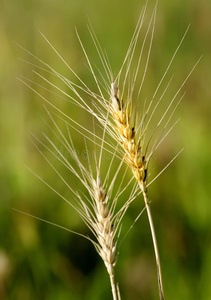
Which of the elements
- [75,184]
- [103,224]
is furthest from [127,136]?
[75,184]

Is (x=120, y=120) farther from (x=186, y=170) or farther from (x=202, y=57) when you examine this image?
(x=202, y=57)

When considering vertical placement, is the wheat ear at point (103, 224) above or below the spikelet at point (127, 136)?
below

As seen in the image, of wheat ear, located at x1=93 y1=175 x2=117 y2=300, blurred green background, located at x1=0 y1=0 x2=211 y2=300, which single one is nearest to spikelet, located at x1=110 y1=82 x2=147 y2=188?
wheat ear, located at x1=93 y1=175 x2=117 y2=300

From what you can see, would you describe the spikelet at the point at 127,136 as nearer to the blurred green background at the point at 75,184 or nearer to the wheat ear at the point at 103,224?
the wheat ear at the point at 103,224

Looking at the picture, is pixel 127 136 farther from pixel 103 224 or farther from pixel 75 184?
pixel 75 184

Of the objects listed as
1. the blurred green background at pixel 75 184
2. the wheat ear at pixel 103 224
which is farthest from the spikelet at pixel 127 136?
the blurred green background at pixel 75 184

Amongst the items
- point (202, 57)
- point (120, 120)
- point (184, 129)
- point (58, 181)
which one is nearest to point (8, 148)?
point (58, 181)

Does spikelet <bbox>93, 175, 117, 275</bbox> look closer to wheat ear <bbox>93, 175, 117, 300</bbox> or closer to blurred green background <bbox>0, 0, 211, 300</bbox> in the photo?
wheat ear <bbox>93, 175, 117, 300</bbox>

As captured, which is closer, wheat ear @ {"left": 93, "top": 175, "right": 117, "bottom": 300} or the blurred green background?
wheat ear @ {"left": 93, "top": 175, "right": 117, "bottom": 300}
